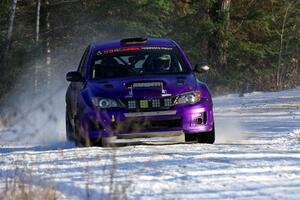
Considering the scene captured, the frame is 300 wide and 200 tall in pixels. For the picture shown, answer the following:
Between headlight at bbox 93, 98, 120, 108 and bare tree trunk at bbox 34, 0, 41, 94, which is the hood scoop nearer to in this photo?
headlight at bbox 93, 98, 120, 108

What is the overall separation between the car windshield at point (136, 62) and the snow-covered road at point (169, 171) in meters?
1.39

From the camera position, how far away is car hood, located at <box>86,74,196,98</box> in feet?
34.4

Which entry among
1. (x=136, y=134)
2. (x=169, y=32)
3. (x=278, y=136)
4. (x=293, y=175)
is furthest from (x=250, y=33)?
(x=293, y=175)

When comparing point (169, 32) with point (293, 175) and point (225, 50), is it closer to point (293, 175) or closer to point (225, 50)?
point (225, 50)

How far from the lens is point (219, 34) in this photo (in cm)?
2928

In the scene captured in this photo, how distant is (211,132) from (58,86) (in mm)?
22713

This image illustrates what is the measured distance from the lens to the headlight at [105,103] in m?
10.4

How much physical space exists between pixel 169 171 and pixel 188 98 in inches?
124

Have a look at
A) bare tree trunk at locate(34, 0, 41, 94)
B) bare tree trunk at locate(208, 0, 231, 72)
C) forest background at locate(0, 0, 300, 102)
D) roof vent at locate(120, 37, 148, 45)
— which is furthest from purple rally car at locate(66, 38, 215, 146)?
bare tree trunk at locate(34, 0, 41, 94)

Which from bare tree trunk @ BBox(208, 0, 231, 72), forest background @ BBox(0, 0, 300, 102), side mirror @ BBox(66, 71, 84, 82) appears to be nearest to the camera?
side mirror @ BBox(66, 71, 84, 82)

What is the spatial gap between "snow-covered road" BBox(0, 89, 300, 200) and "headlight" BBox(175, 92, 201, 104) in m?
0.84

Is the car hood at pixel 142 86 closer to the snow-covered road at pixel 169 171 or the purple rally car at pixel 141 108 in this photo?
the purple rally car at pixel 141 108

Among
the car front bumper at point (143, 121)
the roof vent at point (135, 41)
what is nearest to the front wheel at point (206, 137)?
the car front bumper at point (143, 121)

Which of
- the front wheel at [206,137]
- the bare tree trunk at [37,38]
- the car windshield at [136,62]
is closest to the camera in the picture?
the front wheel at [206,137]
